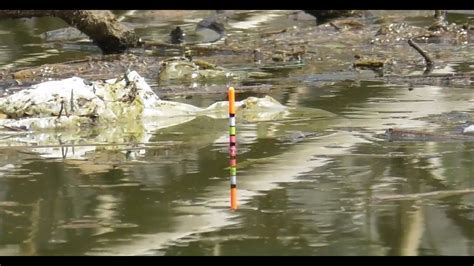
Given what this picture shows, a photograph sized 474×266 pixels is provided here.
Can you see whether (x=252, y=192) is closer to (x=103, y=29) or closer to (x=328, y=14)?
(x=103, y=29)

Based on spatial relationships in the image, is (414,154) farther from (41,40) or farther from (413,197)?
(41,40)

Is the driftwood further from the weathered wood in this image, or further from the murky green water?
the murky green water

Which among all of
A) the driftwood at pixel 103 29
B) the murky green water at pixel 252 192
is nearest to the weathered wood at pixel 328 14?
the driftwood at pixel 103 29

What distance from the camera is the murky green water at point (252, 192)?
902 centimetres

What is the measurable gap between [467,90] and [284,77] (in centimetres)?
328

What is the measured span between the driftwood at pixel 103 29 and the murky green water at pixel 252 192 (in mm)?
7087

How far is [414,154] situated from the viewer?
12.0 metres

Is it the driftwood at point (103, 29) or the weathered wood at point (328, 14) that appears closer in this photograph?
the driftwood at point (103, 29)

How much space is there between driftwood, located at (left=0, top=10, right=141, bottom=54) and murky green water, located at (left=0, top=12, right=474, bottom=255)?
7087mm

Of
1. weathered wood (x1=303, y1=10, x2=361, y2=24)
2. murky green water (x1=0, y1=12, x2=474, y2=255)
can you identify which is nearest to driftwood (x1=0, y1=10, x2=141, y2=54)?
weathered wood (x1=303, y1=10, x2=361, y2=24)

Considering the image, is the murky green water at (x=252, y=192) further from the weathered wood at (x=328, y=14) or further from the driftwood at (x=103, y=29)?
the weathered wood at (x=328, y=14)

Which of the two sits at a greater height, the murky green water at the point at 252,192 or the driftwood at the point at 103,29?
the driftwood at the point at 103,29

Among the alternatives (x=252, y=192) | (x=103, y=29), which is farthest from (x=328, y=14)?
(x=252, y=192)

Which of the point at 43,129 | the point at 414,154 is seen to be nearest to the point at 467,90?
the point at 414,154
